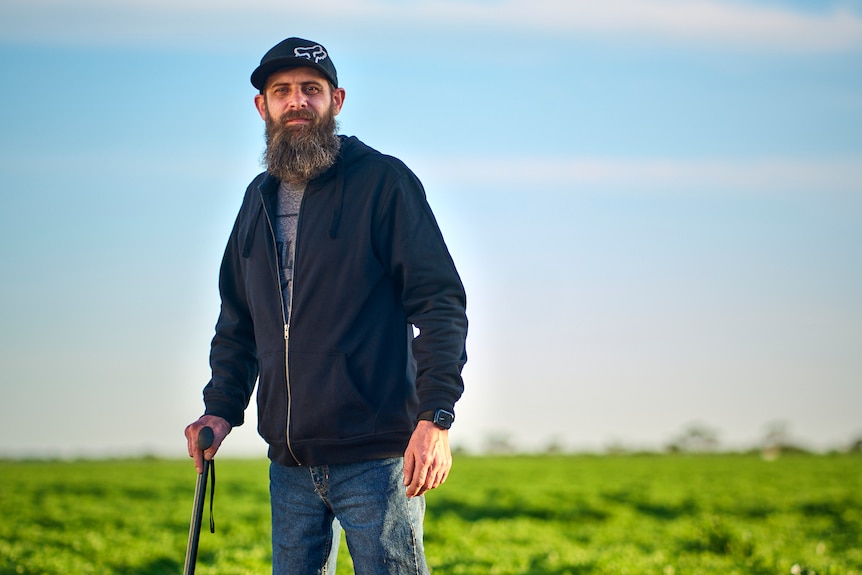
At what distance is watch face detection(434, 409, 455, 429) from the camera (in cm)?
382

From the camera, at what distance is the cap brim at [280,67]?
4.34 m

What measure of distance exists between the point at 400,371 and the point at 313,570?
94 centimetres

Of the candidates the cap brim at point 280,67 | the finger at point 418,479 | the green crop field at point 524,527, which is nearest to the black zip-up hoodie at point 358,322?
the finger at point 418,479

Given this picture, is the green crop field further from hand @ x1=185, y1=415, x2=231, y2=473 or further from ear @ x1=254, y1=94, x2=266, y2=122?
ear @ x1=254, y1=94, x2=266, y2=122

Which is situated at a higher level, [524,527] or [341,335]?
[341,335]

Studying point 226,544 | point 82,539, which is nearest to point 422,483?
point 226,544

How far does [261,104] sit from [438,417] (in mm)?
1803

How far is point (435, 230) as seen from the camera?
13.8 feet

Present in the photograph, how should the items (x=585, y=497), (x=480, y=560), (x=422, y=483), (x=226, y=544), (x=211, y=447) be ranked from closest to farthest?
1. (x=422, y=483)
2. (x=211, y=447)
3. (x=480, y=560)
4. (x=226, y=544)
5. (x=585, y=497)

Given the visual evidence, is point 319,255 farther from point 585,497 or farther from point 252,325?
point 585,497

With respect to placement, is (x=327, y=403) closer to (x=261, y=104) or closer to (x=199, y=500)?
(x=199, y=500)

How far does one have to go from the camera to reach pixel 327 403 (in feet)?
13.2

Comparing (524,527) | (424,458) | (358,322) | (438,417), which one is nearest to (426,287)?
(358,322)

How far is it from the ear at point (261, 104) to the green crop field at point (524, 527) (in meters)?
6.72
